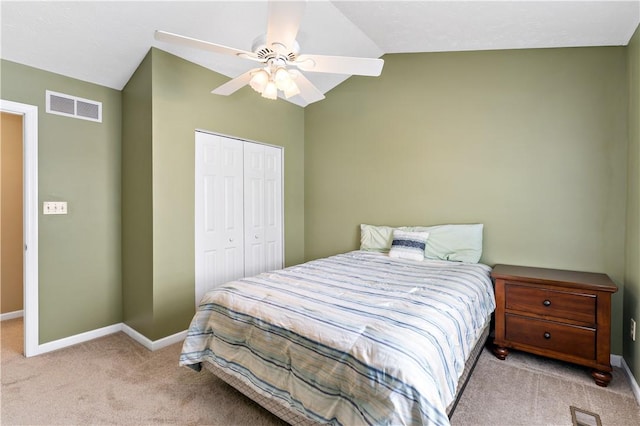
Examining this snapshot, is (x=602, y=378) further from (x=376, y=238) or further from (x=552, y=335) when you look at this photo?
(x=376, y=238)

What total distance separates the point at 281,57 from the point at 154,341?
2.51 metres

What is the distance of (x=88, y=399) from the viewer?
2.00 metres

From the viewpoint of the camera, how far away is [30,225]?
257 cm

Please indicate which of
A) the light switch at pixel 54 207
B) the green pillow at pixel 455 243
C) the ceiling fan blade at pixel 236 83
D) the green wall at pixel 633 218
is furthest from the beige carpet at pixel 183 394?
the ceiling fan blade at pixel 236 83

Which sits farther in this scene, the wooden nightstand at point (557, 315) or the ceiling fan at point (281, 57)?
the wooden nightstand at point (557, 315)

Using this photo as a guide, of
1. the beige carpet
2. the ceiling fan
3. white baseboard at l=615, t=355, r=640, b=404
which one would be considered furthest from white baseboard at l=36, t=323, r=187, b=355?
white baseboard at l=615, t=355, r=640, b=404

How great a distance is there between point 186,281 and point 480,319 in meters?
2.48

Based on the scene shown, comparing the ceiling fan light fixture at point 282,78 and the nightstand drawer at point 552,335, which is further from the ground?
the ceiling fan light fixture at point 282,78

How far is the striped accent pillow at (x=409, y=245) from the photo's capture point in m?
2.97

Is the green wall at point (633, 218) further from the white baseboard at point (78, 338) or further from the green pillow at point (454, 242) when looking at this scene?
the white baseboard at point (78, 338)

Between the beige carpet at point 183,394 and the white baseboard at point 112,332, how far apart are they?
0.40 ft

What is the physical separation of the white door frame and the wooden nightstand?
12.4 feet

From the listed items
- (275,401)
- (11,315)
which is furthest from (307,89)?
(11,315)

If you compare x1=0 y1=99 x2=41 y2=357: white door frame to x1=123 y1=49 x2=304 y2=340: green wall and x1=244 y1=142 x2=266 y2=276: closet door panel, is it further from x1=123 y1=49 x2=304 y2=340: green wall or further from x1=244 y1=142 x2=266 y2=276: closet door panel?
x1=244 y1=142 x2=266 y2=276: closet door panel
